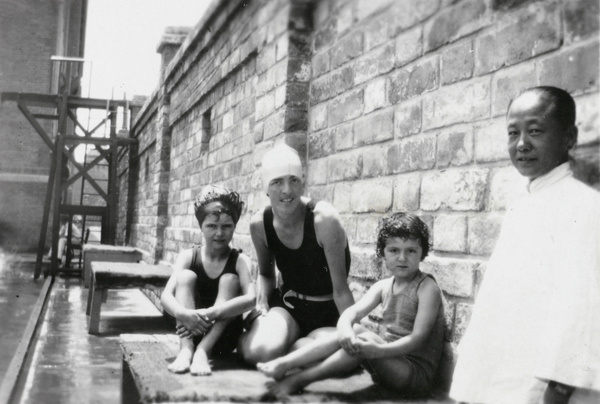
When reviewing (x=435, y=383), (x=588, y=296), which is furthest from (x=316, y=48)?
(x=588, y=296)

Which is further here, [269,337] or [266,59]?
[266,59]

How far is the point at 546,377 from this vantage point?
5.39ft

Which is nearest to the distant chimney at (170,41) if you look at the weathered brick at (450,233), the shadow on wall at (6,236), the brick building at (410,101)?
the brick building at (410,101)

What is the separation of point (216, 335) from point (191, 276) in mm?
372

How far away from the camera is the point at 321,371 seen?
2.53 metres

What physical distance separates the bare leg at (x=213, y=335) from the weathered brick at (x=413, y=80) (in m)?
1.30

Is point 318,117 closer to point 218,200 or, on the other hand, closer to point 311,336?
point 218,200

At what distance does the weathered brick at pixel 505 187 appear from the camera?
233 cm

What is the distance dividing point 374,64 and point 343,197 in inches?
32.6

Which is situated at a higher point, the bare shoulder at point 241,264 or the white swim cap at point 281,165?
the white swim cap at point 281,165

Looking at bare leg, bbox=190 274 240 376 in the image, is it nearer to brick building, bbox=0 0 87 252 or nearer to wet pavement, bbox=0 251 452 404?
wet pavement, bbox=0 251 452 404

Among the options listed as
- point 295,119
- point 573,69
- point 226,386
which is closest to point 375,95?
point 295,119

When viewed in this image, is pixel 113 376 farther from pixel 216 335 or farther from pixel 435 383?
pixel 435 383

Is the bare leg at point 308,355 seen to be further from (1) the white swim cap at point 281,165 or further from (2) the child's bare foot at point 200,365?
(1) the white swim cap at point 281,165
